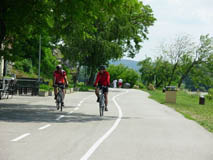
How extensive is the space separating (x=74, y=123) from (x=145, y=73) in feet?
323

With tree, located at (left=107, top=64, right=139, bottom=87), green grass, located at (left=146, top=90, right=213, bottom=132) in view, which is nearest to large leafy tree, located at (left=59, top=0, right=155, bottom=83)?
green grass, located at (left=146, top=90, right=213, bottom=132)

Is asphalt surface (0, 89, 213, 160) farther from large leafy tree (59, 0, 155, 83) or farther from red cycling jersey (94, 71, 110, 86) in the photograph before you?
large leafy tree (59, 0, 155, 83)

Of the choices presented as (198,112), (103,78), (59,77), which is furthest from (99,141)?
(198,112)

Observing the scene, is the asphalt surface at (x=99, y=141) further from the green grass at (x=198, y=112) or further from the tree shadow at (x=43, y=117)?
the green grass at (x=198, y=112)

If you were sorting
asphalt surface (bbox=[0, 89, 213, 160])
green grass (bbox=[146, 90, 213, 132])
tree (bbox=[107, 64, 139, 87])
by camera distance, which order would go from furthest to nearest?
tree (bbox=[107, 64, 139, 87]) < green grass (bbox=[146, 90, 213, 132]) < asphalt surface (bbox=[0, 89, 213, 160])

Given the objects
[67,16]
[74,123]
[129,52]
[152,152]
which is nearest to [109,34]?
[129,52]

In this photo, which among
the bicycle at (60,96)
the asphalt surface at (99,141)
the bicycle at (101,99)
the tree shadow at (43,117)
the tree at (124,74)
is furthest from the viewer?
the tree at (124,74)

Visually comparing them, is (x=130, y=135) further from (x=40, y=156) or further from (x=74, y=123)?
(x=40, y=156)

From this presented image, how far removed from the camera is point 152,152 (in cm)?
700

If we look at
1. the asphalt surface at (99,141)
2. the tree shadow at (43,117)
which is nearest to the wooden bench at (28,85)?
the tree shadow at (43,117)

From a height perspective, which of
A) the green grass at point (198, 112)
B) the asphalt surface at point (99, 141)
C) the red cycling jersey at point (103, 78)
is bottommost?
the green grass at point (198, 112)

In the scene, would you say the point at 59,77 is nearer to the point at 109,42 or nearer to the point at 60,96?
the point at 60,96

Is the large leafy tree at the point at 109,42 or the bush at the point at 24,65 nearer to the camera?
the large leafy tree at the point at 109,42

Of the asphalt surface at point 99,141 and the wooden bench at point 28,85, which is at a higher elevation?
the wooden bench at point 28,85
